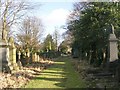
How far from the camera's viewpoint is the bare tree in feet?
183

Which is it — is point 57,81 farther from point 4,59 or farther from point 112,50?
point 4,59

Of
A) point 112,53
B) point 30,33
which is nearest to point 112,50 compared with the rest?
point 112,53

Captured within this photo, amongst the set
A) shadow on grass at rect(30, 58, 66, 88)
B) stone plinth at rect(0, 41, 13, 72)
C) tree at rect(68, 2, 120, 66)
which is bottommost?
shadow on grass at rect(30, 58, 66, 88)

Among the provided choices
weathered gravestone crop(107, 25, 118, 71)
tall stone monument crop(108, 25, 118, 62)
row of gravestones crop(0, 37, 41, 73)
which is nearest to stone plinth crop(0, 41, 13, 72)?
row of gravestones crop(0, 37, 41, 73)

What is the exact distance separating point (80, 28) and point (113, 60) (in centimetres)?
1156

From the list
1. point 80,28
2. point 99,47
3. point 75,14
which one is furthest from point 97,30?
point 75,14

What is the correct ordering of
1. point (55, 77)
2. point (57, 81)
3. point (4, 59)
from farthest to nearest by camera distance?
point (4, 59) → point (55, 77) → point (57, 81)

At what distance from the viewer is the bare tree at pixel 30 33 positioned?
5573 centimetres

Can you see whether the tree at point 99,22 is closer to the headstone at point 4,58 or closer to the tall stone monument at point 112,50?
the tall stone monument at point 112,50

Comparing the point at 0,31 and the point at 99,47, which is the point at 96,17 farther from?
the point at 0,31

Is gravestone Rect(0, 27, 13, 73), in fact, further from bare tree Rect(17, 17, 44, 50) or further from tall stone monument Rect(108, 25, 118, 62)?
bare tree Rect(17, 17, 44, 50)

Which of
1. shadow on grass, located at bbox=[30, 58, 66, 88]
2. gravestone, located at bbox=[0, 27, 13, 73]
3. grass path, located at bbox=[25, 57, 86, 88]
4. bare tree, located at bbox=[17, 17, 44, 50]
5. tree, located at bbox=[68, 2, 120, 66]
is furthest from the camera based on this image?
bare tree, located at bbox=[17, 17, 44, 50]

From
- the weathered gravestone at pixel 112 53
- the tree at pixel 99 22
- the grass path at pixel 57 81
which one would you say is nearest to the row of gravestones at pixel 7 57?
the grass path at pixel 57 81

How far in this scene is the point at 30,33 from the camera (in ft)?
201
